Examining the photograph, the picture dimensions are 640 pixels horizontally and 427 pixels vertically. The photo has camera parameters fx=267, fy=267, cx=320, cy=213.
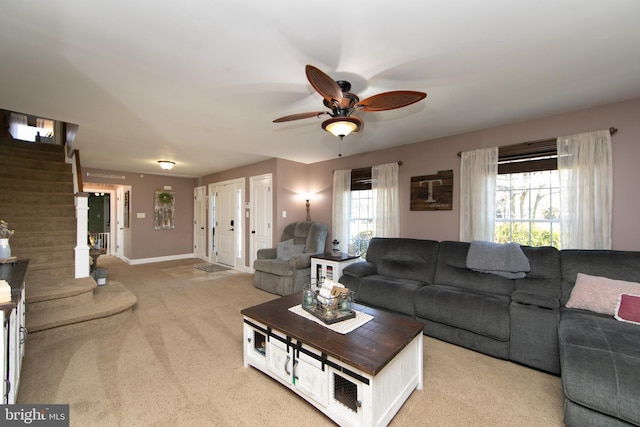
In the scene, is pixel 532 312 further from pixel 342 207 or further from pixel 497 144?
pixel 342 207

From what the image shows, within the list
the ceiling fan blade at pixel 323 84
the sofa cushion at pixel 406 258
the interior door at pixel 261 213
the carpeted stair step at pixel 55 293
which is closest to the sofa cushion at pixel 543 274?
the sofa cushion at pixel 406 258

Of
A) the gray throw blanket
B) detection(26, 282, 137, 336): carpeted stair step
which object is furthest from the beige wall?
detection(26, 282, 137, 336): carpeted stair step

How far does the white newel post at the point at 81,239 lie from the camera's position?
363cm

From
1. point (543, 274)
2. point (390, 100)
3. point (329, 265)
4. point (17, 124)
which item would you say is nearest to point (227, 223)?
point (329, 265)

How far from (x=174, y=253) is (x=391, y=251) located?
614 centimetres

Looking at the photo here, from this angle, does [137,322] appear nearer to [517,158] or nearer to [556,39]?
[556,39]

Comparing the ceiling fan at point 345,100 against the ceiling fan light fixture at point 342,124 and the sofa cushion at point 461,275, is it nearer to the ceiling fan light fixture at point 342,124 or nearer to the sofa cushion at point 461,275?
the ceiling fan light fixture at point 342,124

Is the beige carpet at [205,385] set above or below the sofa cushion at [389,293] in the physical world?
below

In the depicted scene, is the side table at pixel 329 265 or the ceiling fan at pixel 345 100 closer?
the ceiling fan at pixel 345 100

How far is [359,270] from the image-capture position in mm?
3449

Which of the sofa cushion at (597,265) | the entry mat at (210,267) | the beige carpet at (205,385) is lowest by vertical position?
the beige carpet at (205,385)

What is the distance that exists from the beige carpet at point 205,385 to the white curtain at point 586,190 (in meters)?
1.54

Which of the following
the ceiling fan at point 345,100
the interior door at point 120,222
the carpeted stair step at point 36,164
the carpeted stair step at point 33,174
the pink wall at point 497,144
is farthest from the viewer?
the interior door at point 120,222

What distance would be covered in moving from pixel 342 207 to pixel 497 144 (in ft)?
8.03
